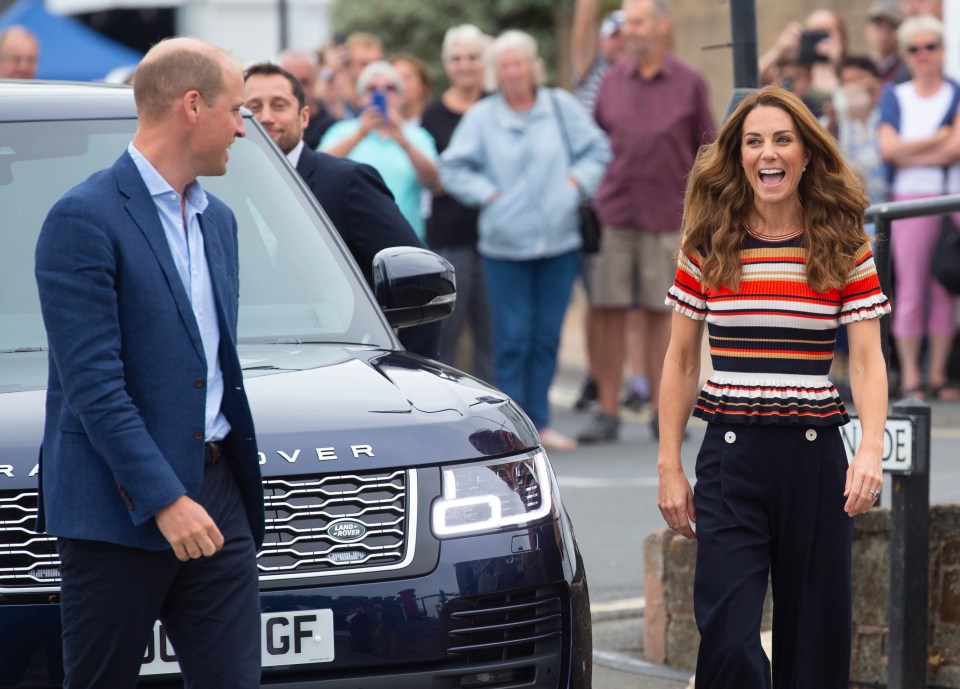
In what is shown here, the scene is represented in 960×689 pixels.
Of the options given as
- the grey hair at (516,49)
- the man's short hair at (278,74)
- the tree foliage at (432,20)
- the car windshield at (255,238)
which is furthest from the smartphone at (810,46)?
the tree foliage at (432,20)

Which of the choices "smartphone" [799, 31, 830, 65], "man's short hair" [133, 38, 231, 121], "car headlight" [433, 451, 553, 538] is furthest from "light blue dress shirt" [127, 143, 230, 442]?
"smartphone" [799, 31, 830, 65]

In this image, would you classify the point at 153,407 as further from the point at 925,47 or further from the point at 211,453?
the point at 925,47

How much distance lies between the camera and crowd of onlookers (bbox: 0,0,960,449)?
10000 millimetres

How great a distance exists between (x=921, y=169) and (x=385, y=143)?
11.8 feet

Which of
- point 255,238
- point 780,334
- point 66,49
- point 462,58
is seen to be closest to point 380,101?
point 462,58

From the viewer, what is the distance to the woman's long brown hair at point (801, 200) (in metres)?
4.17

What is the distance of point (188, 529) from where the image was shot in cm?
326

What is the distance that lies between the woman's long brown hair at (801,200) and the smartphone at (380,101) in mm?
5481

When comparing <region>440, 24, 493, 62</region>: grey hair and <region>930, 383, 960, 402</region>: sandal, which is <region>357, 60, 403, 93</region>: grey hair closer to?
<region>440, 24, 493, 62</region>: grey hair

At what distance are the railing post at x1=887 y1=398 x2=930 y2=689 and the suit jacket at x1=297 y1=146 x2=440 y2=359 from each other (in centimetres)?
198

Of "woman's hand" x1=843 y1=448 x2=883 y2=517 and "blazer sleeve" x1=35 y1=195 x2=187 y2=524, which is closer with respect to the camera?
"blazer sleeve" x1=35 y1=195 x2=187 y2=524

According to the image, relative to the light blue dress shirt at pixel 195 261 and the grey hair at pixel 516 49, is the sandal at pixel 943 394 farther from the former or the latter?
the light blue dress shirt at pixel 195 261

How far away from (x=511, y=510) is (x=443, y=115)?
7184 millimetres

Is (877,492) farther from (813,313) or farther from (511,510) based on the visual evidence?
(511,510)
